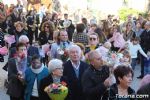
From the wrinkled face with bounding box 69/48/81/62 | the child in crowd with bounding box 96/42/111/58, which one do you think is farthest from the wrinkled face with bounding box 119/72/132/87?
the child in crowd with bounding box 96/42/111/58

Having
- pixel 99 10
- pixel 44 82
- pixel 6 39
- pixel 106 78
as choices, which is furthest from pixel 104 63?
pixel 99 10

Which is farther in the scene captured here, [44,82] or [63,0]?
[63,0]

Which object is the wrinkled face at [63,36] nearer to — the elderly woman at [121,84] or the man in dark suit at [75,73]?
the man in dark suit at [75,73]

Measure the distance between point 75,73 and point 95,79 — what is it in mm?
1024

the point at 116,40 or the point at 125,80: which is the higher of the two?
the point at 125,80

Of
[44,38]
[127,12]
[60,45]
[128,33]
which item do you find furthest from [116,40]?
[127,12]

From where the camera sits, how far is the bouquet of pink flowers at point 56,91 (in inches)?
265

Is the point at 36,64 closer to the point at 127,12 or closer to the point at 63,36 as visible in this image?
the point at 63,36

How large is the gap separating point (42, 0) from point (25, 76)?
71.0 ft

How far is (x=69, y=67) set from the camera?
793 cm

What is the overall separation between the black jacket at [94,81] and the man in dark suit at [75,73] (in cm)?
71

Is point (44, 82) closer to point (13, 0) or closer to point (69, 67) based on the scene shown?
point (69, 67)

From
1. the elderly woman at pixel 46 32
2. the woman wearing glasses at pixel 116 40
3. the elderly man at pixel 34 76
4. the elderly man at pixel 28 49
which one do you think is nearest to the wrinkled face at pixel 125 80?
the elderly man at pixel 34 76

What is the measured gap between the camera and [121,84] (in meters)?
6.19
